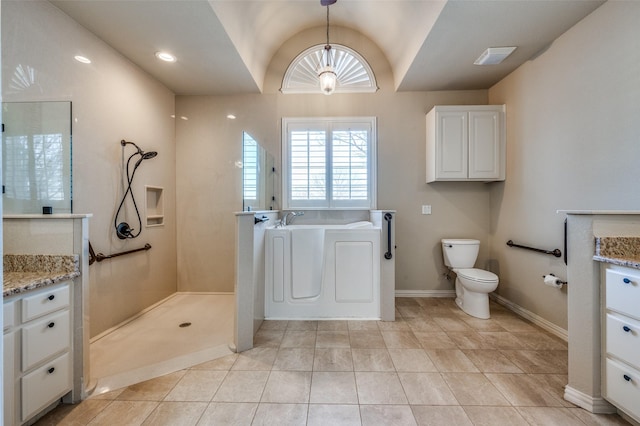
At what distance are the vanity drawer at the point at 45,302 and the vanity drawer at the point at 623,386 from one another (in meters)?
3.09

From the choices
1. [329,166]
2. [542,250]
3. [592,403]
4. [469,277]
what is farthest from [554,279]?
[329,166]

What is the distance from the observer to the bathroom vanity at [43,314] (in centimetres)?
138

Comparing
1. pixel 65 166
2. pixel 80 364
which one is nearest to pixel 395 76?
pixel 65 166

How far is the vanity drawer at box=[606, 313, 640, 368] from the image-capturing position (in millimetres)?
1384

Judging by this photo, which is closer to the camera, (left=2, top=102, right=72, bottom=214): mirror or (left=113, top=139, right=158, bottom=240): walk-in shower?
(left=2, top=102, right=72, bottom=214): mirror

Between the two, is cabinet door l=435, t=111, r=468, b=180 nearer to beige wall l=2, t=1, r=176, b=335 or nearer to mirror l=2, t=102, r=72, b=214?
beige wall l=2, t=1, r=176, b=335

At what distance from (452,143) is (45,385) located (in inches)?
149

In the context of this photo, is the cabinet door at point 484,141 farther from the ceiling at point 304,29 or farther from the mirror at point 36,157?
the mirror at point 36,157

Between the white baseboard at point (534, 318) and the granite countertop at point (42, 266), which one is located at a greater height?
the granite countertop at point (42, 266)

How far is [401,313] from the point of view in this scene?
2855mm

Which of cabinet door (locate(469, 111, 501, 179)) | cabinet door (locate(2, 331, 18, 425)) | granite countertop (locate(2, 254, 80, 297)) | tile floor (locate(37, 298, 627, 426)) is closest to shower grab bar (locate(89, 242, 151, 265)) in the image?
granite countertop (locate(2, 254, 80, 297))

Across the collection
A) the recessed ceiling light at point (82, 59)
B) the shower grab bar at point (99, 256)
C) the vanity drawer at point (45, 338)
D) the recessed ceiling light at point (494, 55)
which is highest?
the recessed ceiling light at point (494, 55)

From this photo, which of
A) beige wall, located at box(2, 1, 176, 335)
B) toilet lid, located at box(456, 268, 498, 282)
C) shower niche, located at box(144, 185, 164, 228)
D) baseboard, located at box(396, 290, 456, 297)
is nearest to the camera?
beige wall, located at box(2, 1, 176, 335)

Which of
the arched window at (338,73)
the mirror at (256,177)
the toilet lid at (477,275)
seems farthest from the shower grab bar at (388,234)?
the arched window at (338,73)
